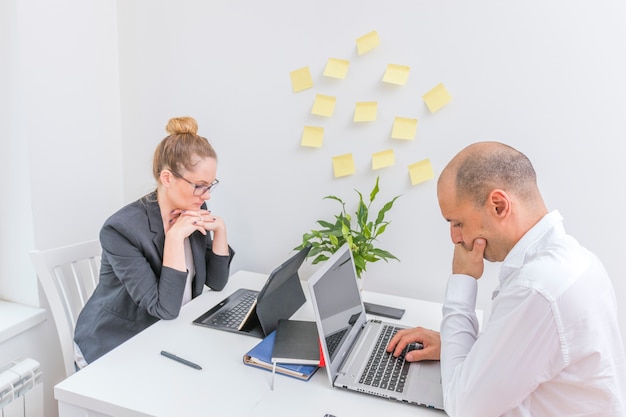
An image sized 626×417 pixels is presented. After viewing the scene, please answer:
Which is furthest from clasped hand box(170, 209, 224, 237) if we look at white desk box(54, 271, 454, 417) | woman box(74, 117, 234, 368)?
white desk box(54, 271, 454, 417)

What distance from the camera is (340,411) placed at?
101cm

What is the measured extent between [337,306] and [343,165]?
0.70 m

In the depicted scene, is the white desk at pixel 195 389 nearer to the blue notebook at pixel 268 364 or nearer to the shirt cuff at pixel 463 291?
the blue notebook at pixel 268 364

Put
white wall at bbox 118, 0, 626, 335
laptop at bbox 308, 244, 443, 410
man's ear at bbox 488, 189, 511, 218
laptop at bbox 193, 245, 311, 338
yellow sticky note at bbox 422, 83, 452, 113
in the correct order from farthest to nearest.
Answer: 1. yellow sticky note at bbox 422, 83, 452, 113
2. white wall at bbox 118, 0, 626, 335
3. laptop at bbox 193, 245, 311, 338
4. laptop at bbox 308, 244, 443, 410
5. man's ear at bbox 488, 189, 511, 218

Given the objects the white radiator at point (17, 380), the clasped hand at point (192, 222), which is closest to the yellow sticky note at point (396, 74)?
the clasped hand at point (192, 222)

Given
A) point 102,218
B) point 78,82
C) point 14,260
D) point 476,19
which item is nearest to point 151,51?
point 78,82

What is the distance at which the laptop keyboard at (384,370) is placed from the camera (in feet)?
3.63

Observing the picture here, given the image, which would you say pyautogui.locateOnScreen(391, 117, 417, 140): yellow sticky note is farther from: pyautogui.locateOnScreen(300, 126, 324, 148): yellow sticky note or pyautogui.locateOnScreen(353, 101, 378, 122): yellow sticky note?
pyautogui.locateOnScreen(300, 126, 324, 148): yellow sticky note

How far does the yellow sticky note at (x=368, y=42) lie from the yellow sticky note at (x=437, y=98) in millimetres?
271

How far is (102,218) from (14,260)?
1.28 ft

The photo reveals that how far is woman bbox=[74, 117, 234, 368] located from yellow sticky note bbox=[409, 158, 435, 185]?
75cm

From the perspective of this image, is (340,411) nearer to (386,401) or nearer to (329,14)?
(386,401)

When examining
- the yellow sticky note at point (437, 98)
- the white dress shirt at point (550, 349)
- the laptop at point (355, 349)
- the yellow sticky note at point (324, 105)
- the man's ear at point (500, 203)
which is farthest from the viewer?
the yellow sticky note at point (324, 105)

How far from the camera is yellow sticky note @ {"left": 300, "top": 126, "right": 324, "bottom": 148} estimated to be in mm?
1831
